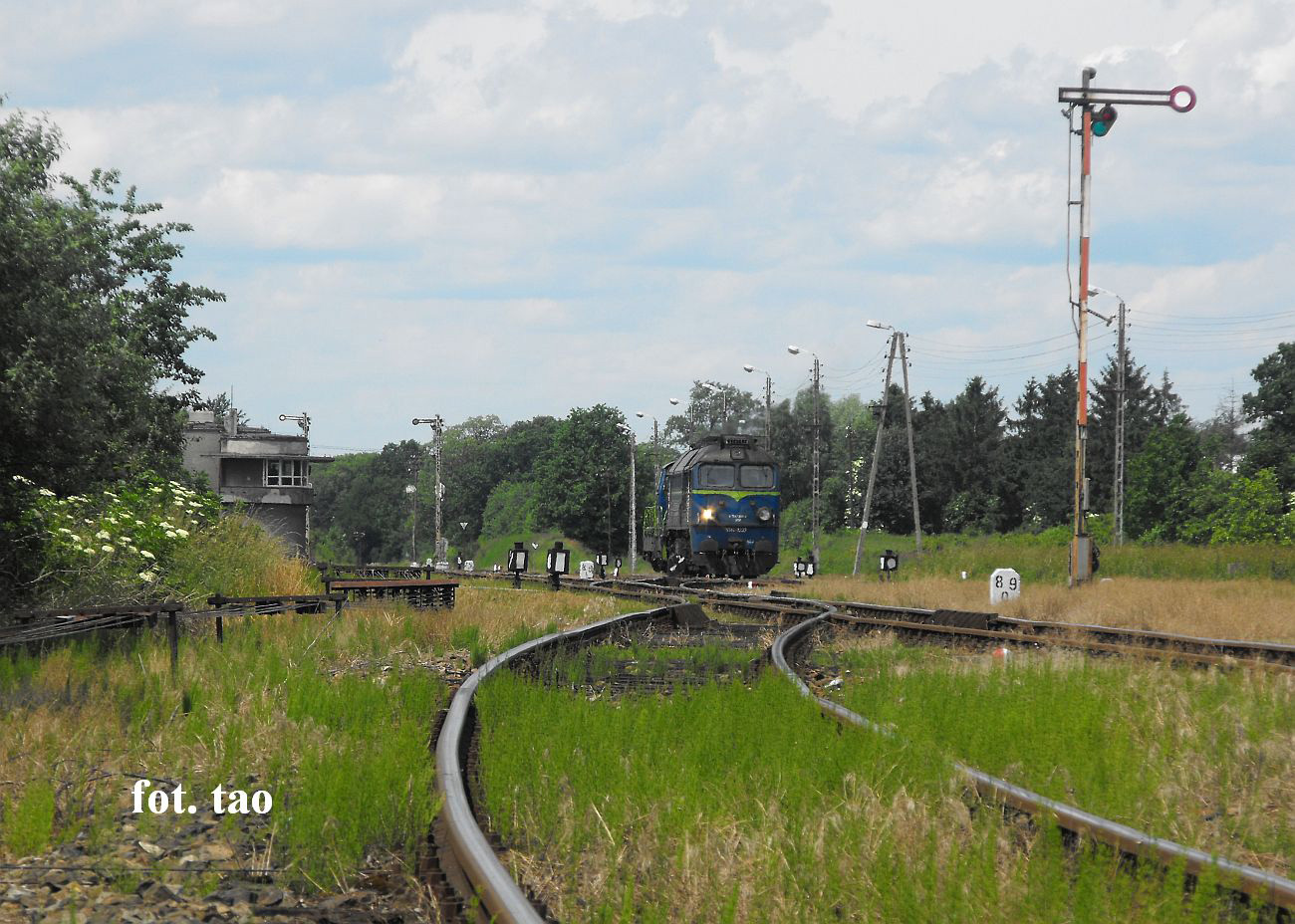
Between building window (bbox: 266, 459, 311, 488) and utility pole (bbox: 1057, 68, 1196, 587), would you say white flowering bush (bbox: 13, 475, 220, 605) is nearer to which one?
utility pole (bbox: 1057, 68, 1196, 587)

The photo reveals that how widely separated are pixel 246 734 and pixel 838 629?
35.7 ft

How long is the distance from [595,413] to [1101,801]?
94.6 metres

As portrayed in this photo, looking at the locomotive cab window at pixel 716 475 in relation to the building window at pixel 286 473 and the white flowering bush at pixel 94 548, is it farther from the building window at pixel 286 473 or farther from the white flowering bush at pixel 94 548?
the building window at pixel 286 473

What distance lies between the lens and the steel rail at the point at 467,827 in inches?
151

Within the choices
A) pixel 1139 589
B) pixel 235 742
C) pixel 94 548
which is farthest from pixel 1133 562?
pixel 235 742

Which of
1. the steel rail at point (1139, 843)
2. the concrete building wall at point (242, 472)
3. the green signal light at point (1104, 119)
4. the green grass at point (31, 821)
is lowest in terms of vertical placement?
the green grass at point (31, 821)

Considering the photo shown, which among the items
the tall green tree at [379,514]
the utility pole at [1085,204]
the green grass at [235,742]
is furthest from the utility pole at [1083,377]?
the tall green tree at [379,514]

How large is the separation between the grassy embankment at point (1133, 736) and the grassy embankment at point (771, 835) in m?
0.62

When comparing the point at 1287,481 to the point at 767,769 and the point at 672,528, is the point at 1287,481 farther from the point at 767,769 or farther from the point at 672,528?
the point at 767,769

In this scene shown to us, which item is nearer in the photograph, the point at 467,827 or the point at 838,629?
the point at 467,827

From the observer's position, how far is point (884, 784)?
5707 mm

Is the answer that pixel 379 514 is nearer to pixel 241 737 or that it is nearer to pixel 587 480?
pixel 587 480

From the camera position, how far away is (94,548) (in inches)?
516

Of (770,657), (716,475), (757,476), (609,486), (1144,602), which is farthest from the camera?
(609,486)
